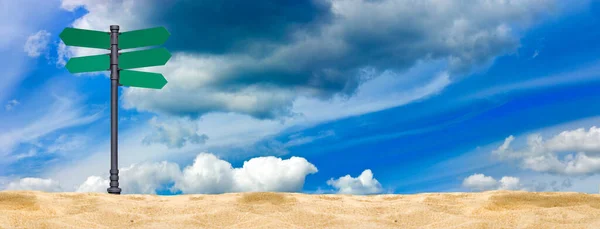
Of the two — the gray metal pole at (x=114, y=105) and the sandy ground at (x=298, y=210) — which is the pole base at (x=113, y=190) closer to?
the gray metal pole at (x=114, y=105)

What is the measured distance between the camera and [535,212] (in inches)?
238

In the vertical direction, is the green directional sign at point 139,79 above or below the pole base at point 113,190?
above

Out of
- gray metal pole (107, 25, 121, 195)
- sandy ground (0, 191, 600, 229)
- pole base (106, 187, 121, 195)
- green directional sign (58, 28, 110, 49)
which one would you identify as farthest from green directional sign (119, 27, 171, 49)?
sandy ground (0, 191, 600, 229)

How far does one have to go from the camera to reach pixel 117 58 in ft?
28.5

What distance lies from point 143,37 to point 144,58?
0.31 meters

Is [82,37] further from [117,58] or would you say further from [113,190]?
[113,190]

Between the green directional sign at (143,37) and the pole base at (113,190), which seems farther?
the green directional sign at (143,37)

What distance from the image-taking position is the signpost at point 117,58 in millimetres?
8469

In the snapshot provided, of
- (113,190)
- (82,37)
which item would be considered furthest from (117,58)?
(113,190)

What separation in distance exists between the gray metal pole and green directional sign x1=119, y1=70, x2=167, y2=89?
0.10m

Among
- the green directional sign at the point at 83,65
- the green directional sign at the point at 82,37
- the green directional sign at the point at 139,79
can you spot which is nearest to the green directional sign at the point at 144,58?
the green directional sign at the point at 139,79

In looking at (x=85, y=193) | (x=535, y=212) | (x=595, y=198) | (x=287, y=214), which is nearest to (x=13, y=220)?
(x=85, y=193)

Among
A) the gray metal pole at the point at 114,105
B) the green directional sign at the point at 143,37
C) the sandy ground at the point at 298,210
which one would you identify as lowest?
the sandy ground at the point at 298,210

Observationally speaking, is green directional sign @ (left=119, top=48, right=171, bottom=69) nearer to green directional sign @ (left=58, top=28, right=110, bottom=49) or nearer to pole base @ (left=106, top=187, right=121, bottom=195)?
green directional sign @ (left=58, top=28, right=110, bottom=49)
